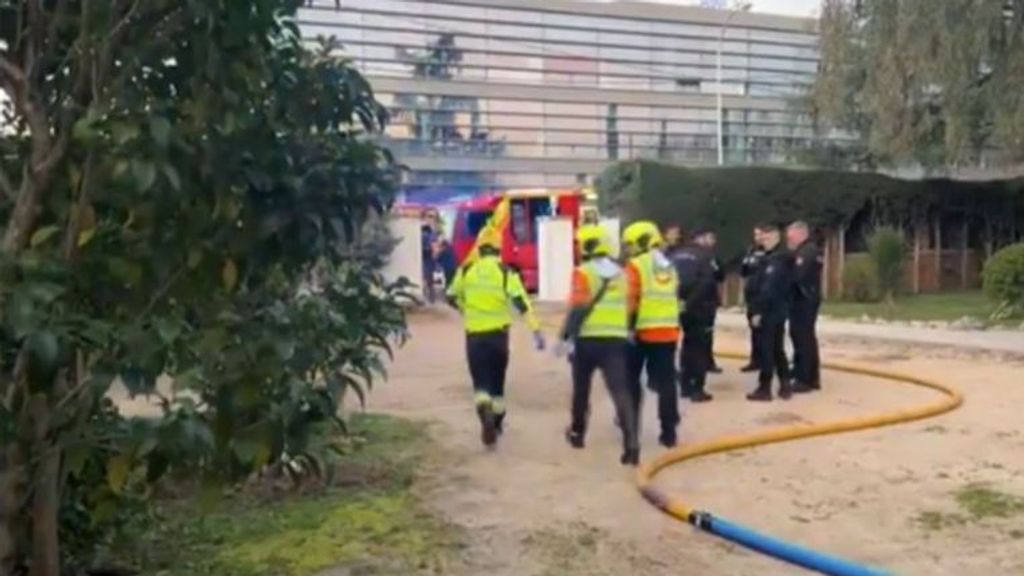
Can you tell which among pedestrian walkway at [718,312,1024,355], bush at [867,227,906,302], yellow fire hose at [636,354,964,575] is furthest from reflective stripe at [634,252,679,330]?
bush at [867,227,906,302]

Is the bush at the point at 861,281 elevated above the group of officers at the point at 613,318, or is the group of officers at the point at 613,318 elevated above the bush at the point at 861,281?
the group of officers at the point at 613,318

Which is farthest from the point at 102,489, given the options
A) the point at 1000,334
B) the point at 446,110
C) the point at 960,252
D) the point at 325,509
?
the point at 446,110

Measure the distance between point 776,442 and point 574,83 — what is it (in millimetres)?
33531

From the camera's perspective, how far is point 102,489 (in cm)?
427

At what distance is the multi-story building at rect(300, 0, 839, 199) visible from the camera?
38.5m

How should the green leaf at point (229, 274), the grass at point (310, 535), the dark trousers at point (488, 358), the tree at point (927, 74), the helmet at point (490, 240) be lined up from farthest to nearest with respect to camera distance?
the tree at point (927, 74), the helmet at point (490, 240), the dark trousers at point (488, 358), the grass at point (310, 535), the green leaf at point (229, 274)

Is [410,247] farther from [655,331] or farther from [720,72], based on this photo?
[720,72]

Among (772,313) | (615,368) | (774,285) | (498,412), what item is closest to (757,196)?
(772,313)

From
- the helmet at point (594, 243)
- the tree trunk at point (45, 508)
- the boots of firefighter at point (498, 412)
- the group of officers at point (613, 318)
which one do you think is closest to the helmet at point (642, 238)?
the group of officers at point (613, 318)

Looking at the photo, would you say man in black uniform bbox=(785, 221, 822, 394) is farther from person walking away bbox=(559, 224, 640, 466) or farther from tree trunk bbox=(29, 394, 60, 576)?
tree trunk bbox=(29, 394, 60, 576)

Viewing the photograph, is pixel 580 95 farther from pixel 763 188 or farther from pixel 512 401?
pixel 512 401

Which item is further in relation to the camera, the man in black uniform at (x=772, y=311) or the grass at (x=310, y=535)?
the man in black uniform at (x=772, y=311)

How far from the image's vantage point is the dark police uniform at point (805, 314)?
1121 cm

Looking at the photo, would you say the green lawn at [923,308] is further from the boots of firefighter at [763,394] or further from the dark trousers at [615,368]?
the dark trousers at [615,368]
